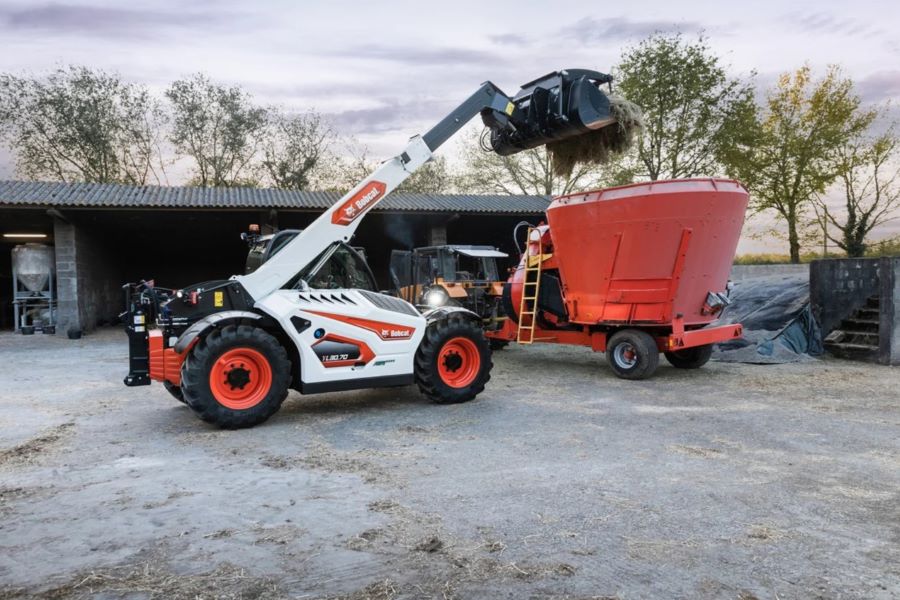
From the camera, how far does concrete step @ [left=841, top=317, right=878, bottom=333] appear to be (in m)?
9.55

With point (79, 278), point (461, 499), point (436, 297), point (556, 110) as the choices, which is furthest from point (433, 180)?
point (461, 499)

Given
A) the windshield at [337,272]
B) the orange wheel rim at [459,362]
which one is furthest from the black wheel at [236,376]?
the orange wheel rim at [459,362]

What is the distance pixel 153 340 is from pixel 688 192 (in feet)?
20.1

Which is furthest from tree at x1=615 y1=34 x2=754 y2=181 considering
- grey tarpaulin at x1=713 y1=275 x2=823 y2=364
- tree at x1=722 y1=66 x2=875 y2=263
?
grey tarpaulin at x1=713 y1=275 x2=823 y2=364

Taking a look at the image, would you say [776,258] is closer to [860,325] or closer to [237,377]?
[860,325]

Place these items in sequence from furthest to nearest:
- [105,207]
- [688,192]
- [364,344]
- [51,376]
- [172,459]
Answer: [105,207] → [51,376] → [688,192] → [364,344] → [172,459]

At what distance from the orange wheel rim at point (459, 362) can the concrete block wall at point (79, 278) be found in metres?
12.1

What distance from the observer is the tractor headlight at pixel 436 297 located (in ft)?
34.8

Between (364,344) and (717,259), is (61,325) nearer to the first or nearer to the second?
(364,344)

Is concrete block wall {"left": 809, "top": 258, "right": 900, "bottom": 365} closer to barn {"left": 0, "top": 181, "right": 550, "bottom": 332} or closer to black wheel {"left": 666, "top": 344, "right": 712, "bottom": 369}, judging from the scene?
black wheel {"left": 666, "top": 344, "right": 712, "bottom": 369}

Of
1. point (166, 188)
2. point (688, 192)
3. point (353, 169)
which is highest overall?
point (353, 169)

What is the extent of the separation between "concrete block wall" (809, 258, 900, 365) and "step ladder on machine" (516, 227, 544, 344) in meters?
4.78

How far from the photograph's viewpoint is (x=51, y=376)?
28.8 feet

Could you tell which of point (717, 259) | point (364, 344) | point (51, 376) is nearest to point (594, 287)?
point (717, 259)
